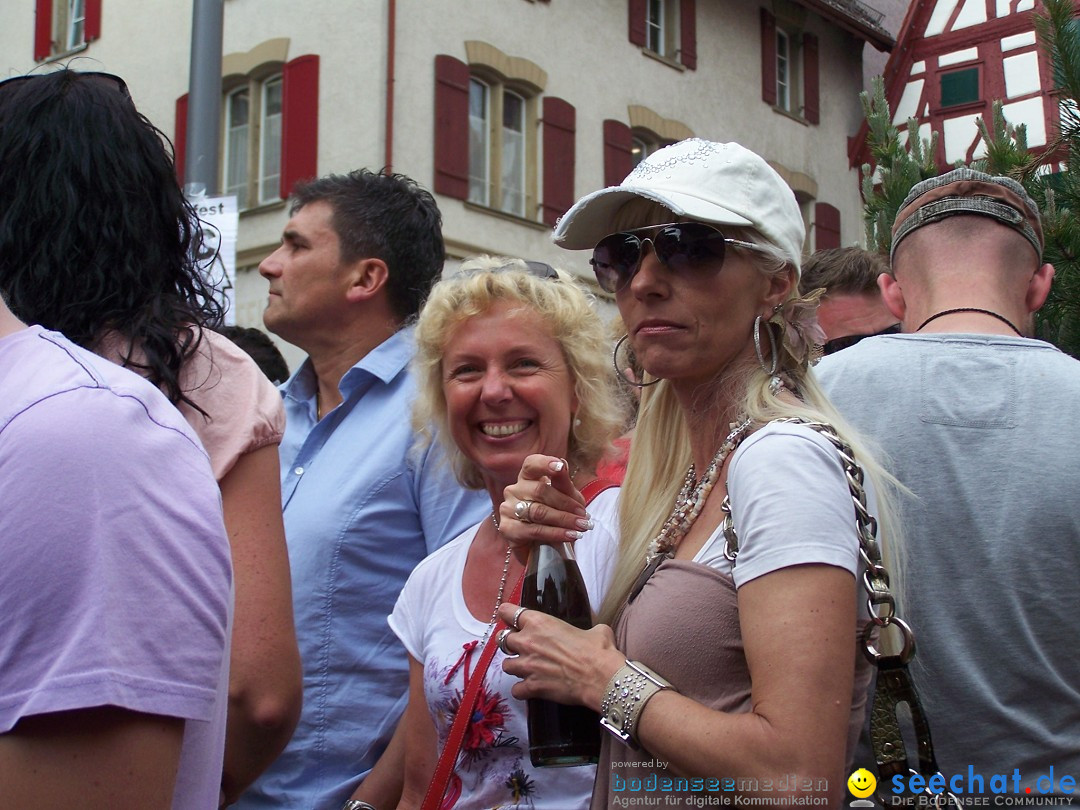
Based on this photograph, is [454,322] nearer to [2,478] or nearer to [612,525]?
[612,525]

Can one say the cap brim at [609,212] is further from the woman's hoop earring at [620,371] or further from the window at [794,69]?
the window at [794,69]

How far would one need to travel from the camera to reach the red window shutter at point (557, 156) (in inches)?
609

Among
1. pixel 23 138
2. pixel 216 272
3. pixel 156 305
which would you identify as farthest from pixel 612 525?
pixel 216 272

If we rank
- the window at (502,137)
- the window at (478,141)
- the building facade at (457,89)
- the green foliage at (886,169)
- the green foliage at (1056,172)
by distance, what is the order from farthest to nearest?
the window at (478,141)
the window at (502,137)
the building facade at (457,89)
the green foliage at (886,169)
the green foliage at (1056,172)

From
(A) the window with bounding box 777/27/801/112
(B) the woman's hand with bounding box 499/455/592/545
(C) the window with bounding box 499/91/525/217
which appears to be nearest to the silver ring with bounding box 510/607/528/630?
(B) the woman's hand with bounding box 499/455/592/545

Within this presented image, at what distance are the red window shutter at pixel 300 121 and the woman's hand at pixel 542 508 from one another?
12369 millimetres

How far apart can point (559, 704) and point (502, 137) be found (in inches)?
547

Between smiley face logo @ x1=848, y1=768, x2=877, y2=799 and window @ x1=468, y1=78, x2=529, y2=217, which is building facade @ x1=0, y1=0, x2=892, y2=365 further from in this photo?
smiley face logo @ x1=848, y1=768, x2=877, y2=799

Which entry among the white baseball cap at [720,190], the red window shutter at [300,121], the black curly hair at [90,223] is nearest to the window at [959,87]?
the red window shutter at [300,121]

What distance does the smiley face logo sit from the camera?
6.17 feet

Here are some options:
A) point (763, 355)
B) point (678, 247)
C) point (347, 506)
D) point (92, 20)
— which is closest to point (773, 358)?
point (763, 355)

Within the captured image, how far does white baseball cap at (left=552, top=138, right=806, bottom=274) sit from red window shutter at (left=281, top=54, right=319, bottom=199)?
12.3m

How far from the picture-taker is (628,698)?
1759 mm

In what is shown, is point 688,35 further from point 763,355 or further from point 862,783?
point 862,783
